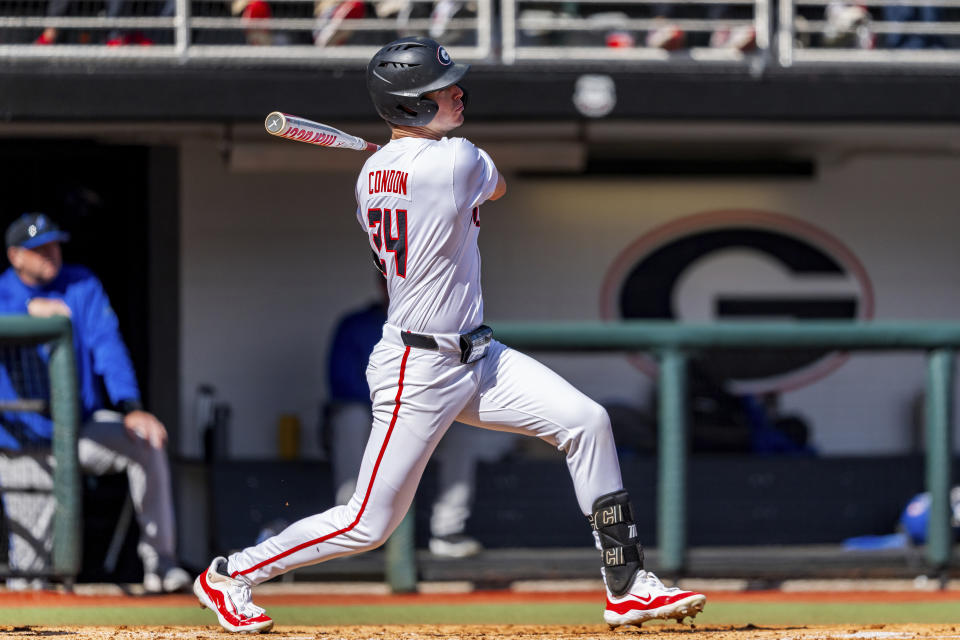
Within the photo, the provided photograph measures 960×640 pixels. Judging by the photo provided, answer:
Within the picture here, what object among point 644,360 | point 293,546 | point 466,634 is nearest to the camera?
point 293,546

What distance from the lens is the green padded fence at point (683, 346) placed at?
604 centimetres

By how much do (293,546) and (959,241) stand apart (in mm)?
5812

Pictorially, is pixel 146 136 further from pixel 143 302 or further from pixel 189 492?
pixel 189 492

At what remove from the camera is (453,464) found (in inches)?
235

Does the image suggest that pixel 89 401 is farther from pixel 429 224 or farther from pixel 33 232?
pixel 429 224

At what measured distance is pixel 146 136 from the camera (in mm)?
7883

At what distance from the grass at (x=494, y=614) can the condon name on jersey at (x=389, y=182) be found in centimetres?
202

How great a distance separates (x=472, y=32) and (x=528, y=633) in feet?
13.5

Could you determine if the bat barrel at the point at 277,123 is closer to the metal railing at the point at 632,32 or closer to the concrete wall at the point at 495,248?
the metal railing at the point at 632,32

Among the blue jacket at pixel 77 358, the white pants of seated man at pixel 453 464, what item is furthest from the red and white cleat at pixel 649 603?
the blue jacket at pixel 77 358

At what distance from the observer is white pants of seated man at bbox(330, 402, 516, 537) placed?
5.95 metres

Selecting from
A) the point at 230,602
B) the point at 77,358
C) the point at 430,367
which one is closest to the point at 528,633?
the point at 230,602

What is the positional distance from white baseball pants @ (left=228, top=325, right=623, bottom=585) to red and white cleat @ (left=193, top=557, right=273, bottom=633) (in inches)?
9.2

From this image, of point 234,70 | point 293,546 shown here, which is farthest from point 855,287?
point 293,546
